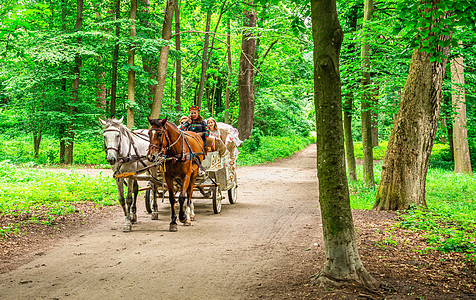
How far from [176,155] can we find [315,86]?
4.49m

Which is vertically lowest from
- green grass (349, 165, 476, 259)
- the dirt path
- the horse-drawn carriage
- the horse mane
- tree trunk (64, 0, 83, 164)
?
the dirt path

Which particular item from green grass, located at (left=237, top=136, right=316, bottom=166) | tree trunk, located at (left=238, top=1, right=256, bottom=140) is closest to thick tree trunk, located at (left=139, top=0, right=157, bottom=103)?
tree trunk, located at (left=238, top=1, right=256, bottom=140)

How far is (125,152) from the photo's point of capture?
817cm

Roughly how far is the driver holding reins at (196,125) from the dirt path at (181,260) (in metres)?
2.17

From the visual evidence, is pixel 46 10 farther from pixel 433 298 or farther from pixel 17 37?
pixel 433 298

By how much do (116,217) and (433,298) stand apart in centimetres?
778

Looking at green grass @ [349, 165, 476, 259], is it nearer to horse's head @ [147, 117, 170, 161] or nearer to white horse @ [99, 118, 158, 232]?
horse's head @ [147, 117, 170, 161]

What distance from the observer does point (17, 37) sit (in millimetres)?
8250

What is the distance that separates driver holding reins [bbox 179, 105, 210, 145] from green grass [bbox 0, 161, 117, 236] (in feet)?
11.4

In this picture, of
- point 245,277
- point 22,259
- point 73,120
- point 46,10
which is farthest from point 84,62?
point 245,277

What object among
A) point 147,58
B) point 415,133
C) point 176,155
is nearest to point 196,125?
point 176,155

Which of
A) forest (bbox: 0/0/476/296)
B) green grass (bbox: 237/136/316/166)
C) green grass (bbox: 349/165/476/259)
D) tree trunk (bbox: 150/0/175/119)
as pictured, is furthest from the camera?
green grass (bbox: 237/136/316/166)

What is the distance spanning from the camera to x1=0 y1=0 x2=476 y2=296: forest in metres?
5.43

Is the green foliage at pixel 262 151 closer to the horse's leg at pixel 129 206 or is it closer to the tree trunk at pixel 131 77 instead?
the tree trunk at pixel 131 77
